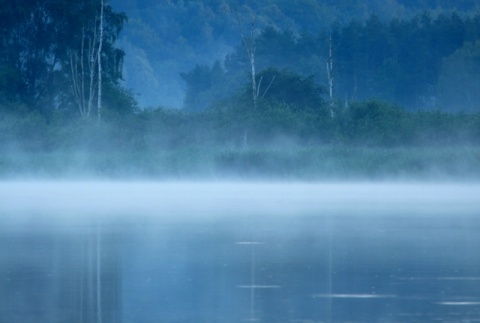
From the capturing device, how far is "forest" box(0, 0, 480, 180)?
3372cm

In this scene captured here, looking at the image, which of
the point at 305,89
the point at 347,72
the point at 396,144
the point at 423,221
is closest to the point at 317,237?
the point at 423,221

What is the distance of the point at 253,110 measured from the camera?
39.2 metres

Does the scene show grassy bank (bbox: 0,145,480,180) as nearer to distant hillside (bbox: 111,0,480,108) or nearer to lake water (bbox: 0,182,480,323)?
lake water (bbox: 0,182,480,323)

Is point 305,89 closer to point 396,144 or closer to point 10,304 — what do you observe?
point 396,144

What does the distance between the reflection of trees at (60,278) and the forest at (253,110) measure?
2049 centimetres

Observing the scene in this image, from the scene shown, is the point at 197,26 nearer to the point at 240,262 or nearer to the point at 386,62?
the point at 386,62

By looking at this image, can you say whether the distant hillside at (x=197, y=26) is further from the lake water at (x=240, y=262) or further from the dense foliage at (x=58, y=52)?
the lake water at (x=240, y=262)

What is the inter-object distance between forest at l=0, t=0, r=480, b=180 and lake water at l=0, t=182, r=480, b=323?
13493 mm

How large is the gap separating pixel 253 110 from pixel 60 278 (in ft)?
98.9

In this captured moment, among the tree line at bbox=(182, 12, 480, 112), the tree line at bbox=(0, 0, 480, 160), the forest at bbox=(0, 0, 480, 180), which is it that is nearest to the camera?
the forest at bbox=(0, 0, 480, 180)

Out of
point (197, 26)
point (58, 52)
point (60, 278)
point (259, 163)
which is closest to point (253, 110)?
point (259, 163)

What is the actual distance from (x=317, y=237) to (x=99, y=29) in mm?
33619

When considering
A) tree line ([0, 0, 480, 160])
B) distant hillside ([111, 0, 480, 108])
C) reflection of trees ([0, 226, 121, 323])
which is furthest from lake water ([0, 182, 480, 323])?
distant hillside ([111, 0, 480, 108])

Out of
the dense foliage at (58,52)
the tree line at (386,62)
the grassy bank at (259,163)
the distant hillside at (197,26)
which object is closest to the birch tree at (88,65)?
the dense foliage at (58,52)
